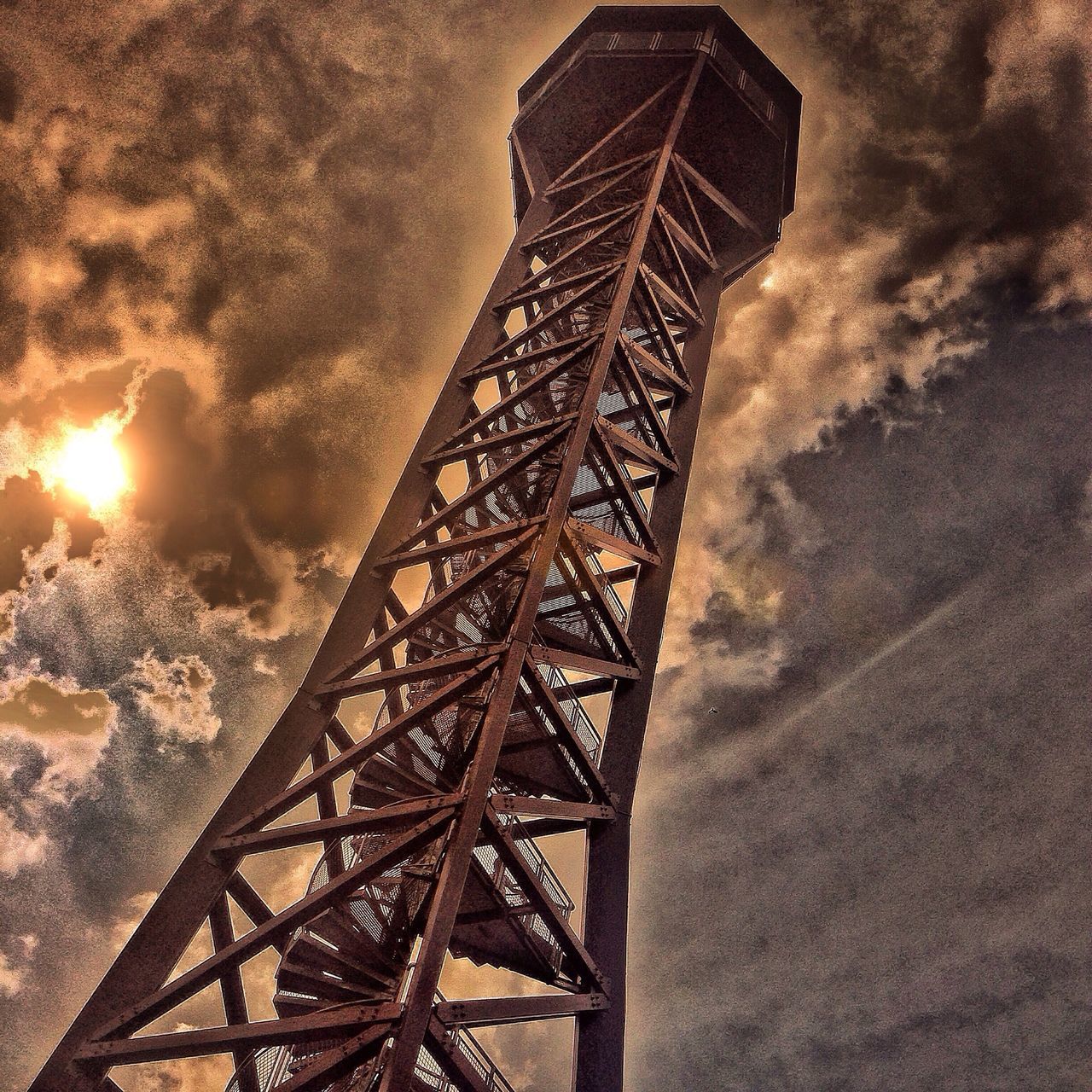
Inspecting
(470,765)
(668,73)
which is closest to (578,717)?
(470,765)

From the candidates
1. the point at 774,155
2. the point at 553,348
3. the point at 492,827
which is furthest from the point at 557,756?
the point at 774,155

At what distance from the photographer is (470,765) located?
772cm

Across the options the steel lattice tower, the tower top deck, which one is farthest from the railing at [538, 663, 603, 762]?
the tower top deck

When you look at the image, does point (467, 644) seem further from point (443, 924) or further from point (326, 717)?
point (443, 924)

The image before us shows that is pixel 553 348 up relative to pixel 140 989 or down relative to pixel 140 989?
up

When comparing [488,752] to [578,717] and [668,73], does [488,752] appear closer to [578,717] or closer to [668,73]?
[578,717]

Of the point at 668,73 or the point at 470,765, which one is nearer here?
the point at 470,765

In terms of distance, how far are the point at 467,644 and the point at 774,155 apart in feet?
50.3

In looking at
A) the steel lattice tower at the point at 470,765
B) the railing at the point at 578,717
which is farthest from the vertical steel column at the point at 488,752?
the railing at the point at 578,717

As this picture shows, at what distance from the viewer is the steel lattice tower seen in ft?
24.0

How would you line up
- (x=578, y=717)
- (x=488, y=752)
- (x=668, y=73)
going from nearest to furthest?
(x=488, y=752) < (x=578, y=717) < (x=668, y=73)

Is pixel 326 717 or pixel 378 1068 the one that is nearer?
pixel 378 1068

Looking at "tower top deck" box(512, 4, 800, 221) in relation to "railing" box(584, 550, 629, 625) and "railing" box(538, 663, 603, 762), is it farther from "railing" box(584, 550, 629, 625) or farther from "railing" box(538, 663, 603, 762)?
"railing" box(538, 663, 603, 762)

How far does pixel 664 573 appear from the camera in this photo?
40.6 feet
